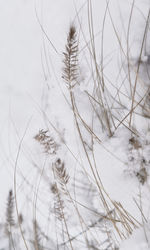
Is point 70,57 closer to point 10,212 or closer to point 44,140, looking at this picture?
point 44,140

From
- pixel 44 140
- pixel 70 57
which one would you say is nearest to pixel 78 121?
pixel 44 140

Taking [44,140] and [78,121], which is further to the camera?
[78,121]

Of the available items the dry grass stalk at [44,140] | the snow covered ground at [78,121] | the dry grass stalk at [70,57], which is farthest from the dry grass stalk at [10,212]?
the dry grass stalk at [70,57]

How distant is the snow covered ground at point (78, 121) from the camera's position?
0.92 m

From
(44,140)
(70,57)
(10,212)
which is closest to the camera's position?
(70,57)

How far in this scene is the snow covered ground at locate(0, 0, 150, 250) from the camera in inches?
36.4

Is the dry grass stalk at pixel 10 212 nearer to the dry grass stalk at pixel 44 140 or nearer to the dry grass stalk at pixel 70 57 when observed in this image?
the dry grass stalk at pixel 44 140

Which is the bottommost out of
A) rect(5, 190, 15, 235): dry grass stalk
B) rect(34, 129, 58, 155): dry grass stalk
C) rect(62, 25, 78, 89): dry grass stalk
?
rect(5, 190, 15, 235): dry grass stalk

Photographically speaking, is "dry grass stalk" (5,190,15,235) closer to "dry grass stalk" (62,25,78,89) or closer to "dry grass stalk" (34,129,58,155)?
"dry grass stalk" (34,129,58,155)

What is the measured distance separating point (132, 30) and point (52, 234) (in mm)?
917

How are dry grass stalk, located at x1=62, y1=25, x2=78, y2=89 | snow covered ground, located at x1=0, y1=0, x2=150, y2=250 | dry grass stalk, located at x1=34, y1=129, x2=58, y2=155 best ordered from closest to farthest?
dry grass stalk, located at x1=62, y1=25, x2=78, y2=89 → dry grass stalk, located at x1=34, y1=129, x2=58, y2=155 → snow covered ground, located at x1=0, y1=0, x2=150, y2=250

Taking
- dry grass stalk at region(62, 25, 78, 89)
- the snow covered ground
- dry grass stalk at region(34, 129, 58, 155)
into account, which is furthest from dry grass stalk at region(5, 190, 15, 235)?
dry grass stalk at region(62, 25, 78, 89)

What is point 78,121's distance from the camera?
0.98 meters

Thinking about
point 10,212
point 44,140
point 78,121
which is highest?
point 78,121
